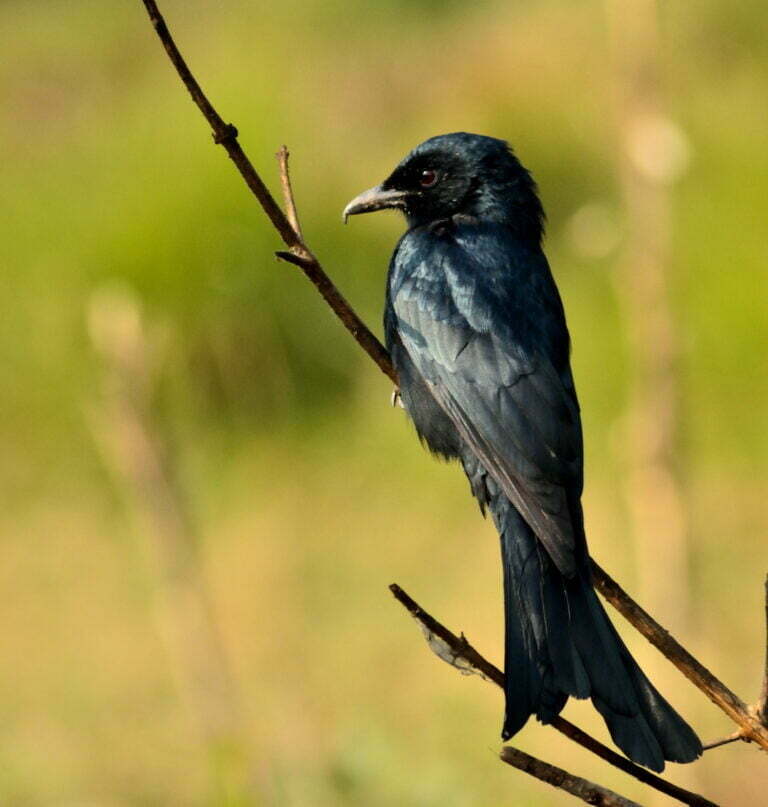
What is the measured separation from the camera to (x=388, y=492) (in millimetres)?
6605

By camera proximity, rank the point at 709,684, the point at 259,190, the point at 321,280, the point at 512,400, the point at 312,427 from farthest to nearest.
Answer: the point at 312,427
the point at 512,400
the point at 321,280
the point at 259,190
the point at 709,684

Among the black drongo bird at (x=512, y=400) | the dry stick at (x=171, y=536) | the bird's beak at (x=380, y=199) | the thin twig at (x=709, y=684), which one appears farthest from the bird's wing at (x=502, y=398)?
the dry stick at (x=171, y=536)

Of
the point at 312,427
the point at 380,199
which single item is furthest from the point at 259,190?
the point at 312,427

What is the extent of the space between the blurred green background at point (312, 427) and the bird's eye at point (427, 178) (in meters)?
0.59

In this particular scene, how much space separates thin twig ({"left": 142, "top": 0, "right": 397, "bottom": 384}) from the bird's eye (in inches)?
41.0

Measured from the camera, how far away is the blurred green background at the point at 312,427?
4938 millimetres

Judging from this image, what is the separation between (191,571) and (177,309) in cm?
236

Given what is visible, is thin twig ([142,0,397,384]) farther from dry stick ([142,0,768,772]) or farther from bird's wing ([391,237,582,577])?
bird's wing ([391,237,582,577])

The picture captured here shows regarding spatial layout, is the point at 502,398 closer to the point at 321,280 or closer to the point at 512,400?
the point at 512,400

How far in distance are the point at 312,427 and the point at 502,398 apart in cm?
393

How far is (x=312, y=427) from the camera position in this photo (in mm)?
6926

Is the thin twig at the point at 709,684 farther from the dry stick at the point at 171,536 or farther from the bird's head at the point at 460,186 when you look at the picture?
the dry stick at the point at 171,536

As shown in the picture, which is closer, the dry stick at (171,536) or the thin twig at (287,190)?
the thin twig at (287,190)

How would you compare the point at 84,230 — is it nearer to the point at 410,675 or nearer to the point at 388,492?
the point at 388,492
